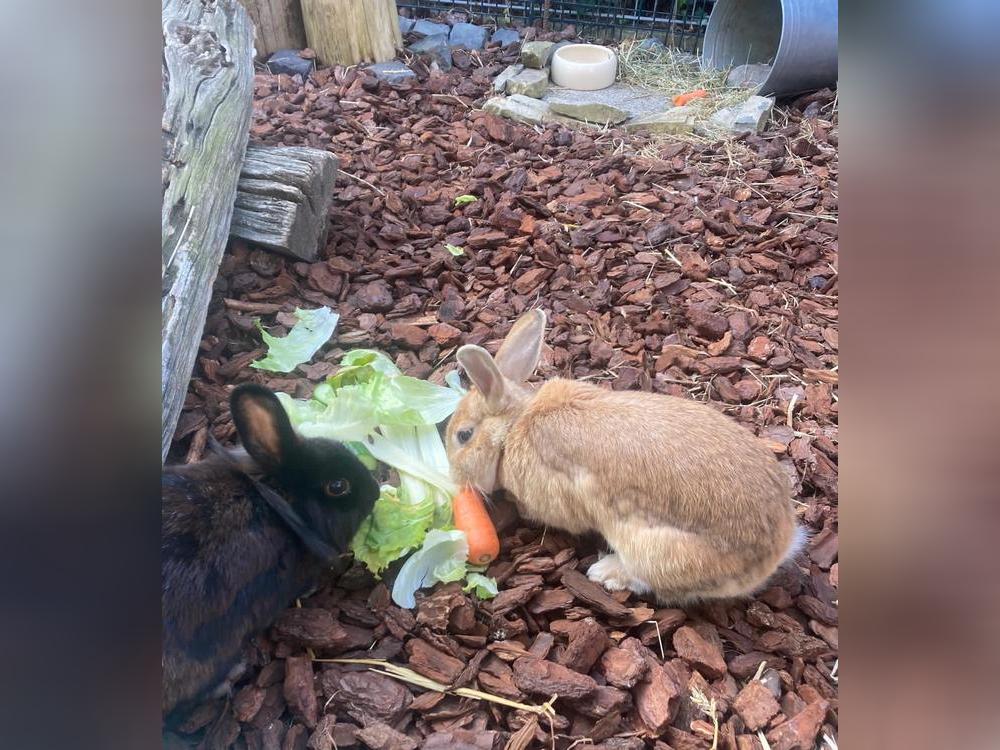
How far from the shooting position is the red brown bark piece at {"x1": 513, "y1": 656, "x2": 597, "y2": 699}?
183 cm

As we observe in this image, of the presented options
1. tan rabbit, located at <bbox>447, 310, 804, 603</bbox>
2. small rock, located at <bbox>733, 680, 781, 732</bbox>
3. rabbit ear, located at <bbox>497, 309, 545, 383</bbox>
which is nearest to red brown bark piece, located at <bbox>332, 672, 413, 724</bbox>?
tan rabbit, located at <bbox>447, 310, 804, 603</bbox>

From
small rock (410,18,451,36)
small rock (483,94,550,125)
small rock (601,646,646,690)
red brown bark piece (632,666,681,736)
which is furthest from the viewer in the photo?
small rock (483,94,550,125)

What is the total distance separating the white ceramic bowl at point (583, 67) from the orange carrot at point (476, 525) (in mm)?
1578

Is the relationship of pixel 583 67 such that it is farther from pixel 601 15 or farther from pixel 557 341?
pixel 557 341

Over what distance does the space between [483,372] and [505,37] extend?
4.33 ft

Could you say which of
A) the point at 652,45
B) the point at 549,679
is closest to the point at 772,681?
the point at 549,679

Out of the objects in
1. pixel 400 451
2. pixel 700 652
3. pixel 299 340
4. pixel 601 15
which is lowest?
pixel 700 652

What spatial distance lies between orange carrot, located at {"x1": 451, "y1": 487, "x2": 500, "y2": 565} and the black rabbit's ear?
58 centimetres

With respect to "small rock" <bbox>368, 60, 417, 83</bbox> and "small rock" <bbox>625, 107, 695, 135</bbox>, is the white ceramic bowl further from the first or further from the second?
"small rock" <bbox>368, 60, 417, 83</bbox>

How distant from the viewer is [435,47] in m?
2.65
